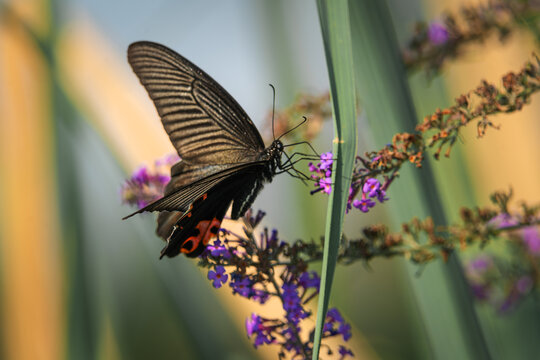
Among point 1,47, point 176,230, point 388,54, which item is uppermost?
point 1,47

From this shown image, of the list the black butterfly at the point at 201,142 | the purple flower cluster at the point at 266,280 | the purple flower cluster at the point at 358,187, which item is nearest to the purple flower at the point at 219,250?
the purple flower cluster at the point at 266,280

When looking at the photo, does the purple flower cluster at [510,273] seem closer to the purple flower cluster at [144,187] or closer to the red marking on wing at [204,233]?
the red marking on wing at [204,233]

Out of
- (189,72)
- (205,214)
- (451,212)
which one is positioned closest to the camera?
(205,214)

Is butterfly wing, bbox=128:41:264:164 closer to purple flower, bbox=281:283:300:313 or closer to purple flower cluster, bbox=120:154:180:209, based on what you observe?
purple flower cluster, bbox=120:154:180:209

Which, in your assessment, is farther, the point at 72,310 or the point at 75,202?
the point at 75,202

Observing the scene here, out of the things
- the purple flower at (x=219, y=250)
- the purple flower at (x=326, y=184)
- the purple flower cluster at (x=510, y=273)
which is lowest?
the purple flower cluster at (x=510, y=273)

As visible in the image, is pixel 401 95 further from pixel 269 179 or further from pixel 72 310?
pixel 72 310

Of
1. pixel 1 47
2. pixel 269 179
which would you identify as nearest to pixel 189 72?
pixel 269 179
